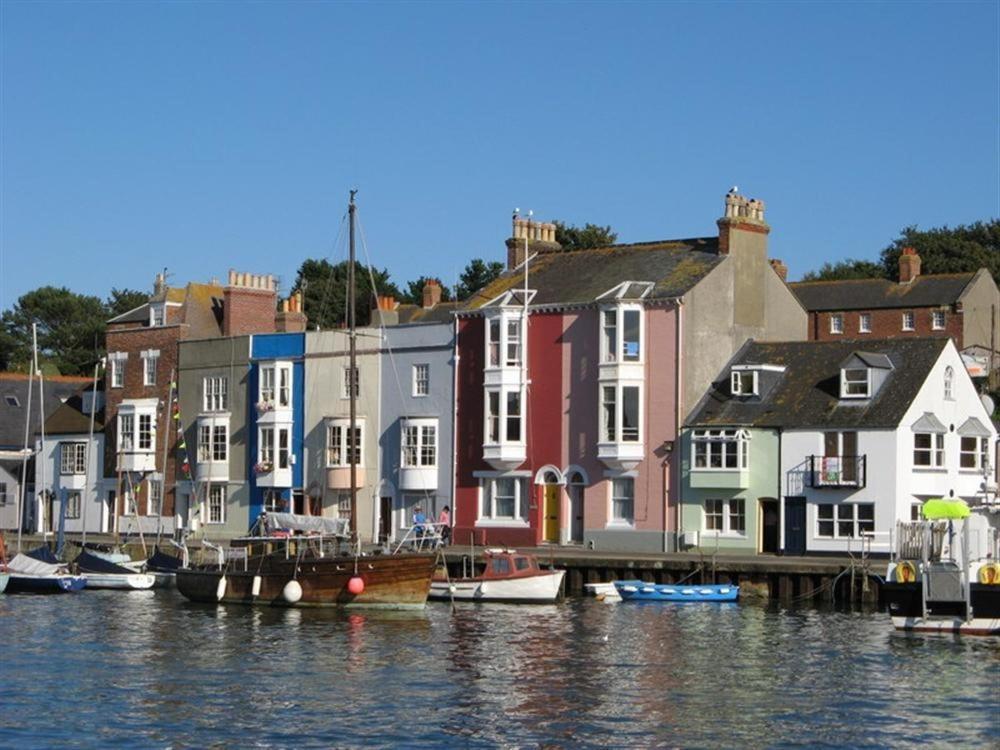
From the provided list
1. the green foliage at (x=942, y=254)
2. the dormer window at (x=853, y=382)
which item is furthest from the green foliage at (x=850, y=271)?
the dormer window at (x=853, y=382)

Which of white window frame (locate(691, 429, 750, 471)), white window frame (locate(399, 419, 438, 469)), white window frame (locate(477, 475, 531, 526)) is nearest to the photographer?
white window frame (locate(691, 429, 750, 471))

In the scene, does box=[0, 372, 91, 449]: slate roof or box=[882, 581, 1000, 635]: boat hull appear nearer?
box=[882, 581, 1000, 635]: boat hull

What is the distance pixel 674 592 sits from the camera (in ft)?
188

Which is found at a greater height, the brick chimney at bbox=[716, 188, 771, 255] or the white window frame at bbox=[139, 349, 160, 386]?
the brick chimney at bbox=[716, 188, 771, 255]

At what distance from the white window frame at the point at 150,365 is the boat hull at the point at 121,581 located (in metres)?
19.4

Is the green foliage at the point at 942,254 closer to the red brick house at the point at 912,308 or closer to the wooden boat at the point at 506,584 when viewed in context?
the red brick house at the point at 912,308

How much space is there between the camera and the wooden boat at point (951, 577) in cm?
4606

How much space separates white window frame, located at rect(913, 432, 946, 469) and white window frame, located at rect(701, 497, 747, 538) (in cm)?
651

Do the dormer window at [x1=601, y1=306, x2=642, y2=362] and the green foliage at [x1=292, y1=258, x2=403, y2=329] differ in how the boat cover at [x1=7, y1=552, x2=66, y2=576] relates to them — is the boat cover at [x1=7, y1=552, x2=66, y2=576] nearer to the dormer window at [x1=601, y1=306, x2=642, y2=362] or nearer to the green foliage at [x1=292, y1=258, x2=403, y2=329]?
the dormer window at [x1=601, y1=306, x2=642, y2=362]

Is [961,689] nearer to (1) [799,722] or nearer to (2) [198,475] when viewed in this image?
(1) [799,722]

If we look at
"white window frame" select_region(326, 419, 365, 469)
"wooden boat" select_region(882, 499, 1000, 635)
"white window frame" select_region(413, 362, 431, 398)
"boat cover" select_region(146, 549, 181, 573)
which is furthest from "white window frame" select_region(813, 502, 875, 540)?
"boat cover" select_region(146, 549, 181, 573)

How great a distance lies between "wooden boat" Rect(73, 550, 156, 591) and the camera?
211 ft

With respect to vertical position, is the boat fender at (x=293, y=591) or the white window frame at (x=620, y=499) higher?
the white window frame at (x=620, y=499)

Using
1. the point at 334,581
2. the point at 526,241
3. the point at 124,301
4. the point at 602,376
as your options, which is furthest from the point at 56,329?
the point at 334,581
